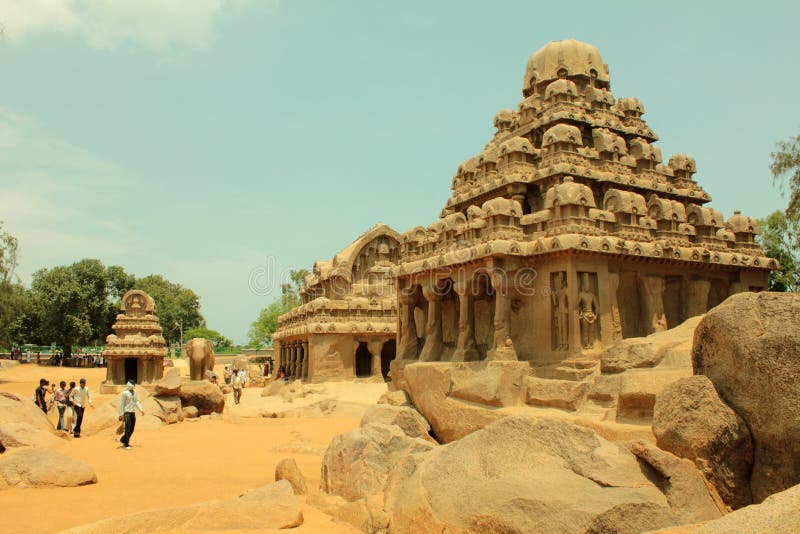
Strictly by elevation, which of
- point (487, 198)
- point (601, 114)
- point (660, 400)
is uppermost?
point (601, 114)

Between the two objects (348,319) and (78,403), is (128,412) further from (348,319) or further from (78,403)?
(348,319)

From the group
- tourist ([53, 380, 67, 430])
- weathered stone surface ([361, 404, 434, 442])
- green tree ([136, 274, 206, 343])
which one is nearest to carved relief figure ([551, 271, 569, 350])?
weathered stone surface ([361, 404, 434, 442])

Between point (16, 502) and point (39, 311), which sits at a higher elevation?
point (39, 311)

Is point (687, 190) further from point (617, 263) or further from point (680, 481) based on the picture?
point (680, 481)

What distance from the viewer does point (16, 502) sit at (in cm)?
848

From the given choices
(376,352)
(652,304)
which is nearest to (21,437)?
(652,304)

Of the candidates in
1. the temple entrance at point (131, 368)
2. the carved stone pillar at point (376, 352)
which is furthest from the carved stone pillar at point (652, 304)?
the temple entrance at point (131, 368)

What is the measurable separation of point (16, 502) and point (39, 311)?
157ft

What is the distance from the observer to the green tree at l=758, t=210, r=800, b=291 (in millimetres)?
29188

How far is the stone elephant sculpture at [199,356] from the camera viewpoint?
30602 millimetres

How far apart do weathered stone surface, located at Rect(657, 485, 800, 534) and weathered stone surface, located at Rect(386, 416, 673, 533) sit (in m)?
1.39

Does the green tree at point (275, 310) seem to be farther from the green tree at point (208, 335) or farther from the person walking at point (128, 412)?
the person walking at point (128, 412)

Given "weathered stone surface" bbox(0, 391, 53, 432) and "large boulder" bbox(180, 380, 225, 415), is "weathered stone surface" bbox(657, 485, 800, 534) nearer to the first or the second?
"weathered stone surface" bbox(0, 391, 53, 432)

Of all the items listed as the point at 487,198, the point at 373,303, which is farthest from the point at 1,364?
the point at 487,198
